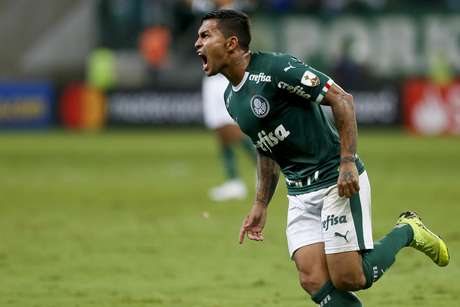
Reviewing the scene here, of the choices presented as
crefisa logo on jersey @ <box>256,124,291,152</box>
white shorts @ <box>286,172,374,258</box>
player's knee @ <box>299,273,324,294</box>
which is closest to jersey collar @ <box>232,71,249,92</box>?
crefisa logo on jersey @ <box>256,124,291,152</box>

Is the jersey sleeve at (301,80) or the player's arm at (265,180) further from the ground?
the jersey sleeve at (301,80)

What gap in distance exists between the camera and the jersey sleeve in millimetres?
6430

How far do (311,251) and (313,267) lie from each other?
0.10 meters

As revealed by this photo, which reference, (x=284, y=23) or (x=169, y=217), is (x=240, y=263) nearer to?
(x=169, y=217)

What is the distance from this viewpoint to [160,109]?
1023 inches

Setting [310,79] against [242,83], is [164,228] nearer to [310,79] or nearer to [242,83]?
[242,83]

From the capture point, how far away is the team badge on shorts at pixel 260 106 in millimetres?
6652

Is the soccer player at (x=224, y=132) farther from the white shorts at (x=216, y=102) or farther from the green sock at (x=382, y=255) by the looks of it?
the green sock at (x=382, y=255)

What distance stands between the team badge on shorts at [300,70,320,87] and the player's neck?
0.46 m

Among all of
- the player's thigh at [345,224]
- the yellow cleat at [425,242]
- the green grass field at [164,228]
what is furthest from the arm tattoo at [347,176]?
the green grass field at [164,228]

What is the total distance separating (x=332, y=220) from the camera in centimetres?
662

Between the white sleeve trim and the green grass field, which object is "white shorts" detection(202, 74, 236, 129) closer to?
the green grass field

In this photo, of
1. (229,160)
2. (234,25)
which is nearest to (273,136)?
(234,25)

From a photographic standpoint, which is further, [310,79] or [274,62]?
[274,62]
